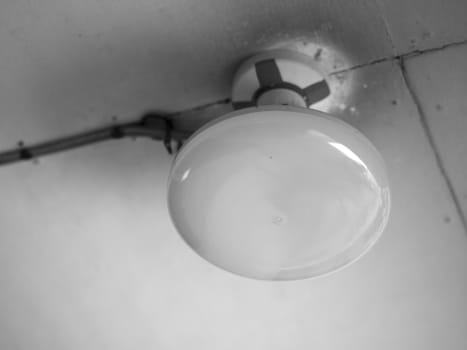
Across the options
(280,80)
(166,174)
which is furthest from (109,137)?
(280,80)

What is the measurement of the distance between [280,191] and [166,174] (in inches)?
12.2

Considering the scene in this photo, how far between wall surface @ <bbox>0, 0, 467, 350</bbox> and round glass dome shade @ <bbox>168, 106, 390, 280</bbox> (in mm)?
189

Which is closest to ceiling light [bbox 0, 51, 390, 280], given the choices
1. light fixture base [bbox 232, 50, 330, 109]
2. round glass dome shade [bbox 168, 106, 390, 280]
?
round glass dome shade [bbox 168, 106, 390, 280]

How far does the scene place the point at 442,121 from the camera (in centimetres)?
89

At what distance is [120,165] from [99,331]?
0.41 meters

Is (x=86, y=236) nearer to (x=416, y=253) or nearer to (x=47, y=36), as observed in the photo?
(x=47, y=36)

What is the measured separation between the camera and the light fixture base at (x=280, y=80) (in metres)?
0.83

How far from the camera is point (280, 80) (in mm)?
834

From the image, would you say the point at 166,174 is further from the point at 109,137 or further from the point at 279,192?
the point at 279,192

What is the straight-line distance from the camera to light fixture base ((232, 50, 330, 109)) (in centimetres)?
83

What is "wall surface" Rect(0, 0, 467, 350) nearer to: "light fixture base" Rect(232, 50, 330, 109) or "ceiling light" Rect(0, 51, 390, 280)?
"light fixture base" Rect(232, 50, 330, 109)

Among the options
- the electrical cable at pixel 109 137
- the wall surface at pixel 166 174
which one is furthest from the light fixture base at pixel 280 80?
the electrical cable at pixel 109 137

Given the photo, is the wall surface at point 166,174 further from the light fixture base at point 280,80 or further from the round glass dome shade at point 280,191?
the round glass dome shade at point 280,191

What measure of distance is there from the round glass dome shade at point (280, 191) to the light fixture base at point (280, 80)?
133 mm
